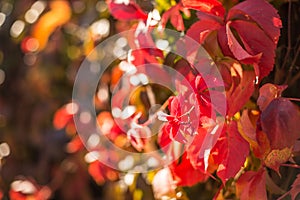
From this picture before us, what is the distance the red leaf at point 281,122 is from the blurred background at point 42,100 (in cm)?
97

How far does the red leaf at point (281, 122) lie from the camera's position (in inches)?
33.2

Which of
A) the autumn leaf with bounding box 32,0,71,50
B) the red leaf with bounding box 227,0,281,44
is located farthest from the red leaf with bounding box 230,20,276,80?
the autumn leaf with bounding box 32,0,71,50

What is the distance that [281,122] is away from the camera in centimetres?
85

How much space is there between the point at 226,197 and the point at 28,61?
4.60 feet

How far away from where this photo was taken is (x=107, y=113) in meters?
1.68

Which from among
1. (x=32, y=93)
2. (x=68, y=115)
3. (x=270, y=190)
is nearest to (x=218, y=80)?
(x=270, y=190)

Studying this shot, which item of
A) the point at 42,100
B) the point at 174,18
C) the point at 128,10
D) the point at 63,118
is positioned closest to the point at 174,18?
the point at 174,18

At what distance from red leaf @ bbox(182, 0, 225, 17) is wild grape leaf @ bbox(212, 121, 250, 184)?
0.44 feet

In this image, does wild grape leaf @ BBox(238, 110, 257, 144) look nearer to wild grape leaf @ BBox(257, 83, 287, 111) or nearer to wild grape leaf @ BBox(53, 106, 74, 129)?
wild grape leaf @ BBox(257, 83, 287, 111)

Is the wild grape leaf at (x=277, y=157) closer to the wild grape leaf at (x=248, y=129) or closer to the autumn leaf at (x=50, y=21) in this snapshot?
the wild grape leaf at (x=248, y=129)

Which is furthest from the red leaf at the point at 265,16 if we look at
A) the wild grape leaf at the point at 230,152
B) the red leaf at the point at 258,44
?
the wild grape leaf at the point at 230,152

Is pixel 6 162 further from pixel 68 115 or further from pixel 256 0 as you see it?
pixel 256 0

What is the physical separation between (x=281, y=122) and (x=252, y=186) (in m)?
0.09

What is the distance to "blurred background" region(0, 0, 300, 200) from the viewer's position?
6.34 ft
